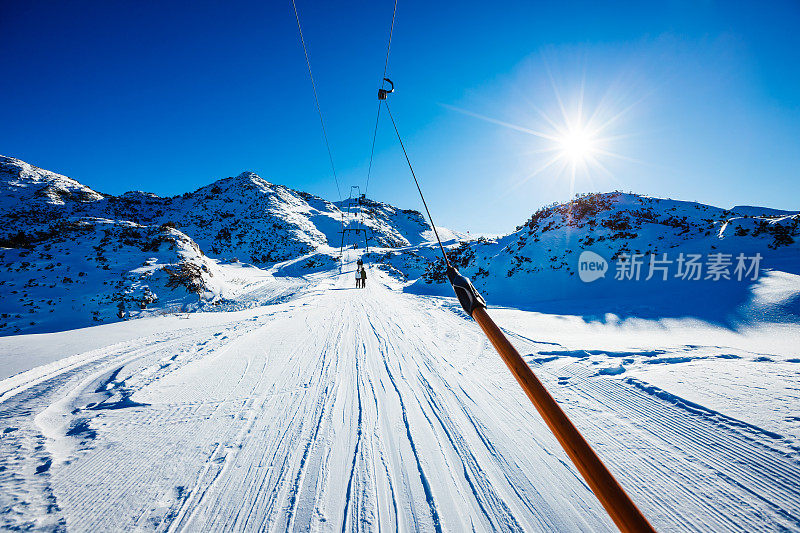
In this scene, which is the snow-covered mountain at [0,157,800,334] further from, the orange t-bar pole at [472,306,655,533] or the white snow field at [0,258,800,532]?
the orange t-bar pole at [472,306,655,533]

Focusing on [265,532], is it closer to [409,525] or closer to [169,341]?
[409,525]

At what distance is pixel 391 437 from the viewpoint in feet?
9.72

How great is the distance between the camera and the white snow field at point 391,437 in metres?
2.09

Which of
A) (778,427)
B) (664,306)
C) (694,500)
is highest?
(664,306)

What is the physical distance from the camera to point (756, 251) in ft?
31.3

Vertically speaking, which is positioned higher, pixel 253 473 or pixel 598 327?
pixel 598 327

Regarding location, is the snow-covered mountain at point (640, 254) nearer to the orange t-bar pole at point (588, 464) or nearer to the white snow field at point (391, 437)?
the white snow field at point (391, 437)

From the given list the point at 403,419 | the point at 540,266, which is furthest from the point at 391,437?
the point at 540,266

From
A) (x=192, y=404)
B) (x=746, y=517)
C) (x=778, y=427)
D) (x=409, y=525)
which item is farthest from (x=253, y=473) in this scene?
(x=778, y=427)

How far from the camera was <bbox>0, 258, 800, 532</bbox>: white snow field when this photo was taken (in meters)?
2.09

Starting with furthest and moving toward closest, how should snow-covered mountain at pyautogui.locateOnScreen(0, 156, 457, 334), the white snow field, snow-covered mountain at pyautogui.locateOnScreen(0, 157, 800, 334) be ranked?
snow-covered mountain at pyautogui.locateOnScreen(0, 156, 457, 334) → snow-covered mountain at pyautogui.locateOnScreen(0, 157, 800, 334) → the white snow field

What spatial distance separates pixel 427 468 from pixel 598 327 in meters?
6.54

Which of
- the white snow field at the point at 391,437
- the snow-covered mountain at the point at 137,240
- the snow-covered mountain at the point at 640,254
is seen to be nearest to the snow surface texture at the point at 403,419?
the white snow field at the point at 391,437

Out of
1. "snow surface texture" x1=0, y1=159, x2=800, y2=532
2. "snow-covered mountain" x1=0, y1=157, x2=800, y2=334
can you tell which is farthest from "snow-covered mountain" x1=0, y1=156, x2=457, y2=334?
"snow surface texture" x1=0, y1=159, x2=800, y2=532
